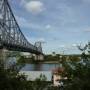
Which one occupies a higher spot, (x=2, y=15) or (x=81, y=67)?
(x=2, y=15)

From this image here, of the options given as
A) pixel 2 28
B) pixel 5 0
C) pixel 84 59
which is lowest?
pixel 84 59

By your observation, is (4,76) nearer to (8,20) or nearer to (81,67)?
(81,67)

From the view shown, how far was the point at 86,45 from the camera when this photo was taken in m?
9.80

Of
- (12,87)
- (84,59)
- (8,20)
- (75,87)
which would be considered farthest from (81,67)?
(8,20)

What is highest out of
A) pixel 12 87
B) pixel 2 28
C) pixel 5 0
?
pixel 5 0

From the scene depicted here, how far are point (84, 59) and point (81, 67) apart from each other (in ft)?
1.03

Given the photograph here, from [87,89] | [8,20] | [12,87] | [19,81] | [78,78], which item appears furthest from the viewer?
[8,20]

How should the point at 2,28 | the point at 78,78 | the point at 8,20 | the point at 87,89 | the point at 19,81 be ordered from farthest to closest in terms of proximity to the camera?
the point at 8,20 < the point at 2,28 < the point at 19,81 < the point at 78,78 < the point at 87,89

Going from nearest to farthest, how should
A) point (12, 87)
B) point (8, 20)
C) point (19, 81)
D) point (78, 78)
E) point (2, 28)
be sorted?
point (78, 78), point (12, 87), point (19, 81), point (2, 28), point (8, 20)

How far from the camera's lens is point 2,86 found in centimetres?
918

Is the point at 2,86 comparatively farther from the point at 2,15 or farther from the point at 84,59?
the point at 2,15

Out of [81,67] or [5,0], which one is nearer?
[81,67]

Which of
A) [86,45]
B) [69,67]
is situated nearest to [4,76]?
[69,67]

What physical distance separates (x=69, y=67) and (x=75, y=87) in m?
1.32
